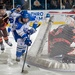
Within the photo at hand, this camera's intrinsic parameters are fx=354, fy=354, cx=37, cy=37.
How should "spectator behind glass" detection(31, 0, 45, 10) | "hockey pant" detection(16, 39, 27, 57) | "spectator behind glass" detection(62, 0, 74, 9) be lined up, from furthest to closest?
"spectator behind glass" detection(62, 0, 74, 9)
"spectator behind glass" detection(31, 0, 45, 10)
"hockey pant" detection(16, 39, 27, 57)

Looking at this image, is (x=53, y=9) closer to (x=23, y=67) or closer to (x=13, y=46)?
(x=13, y=46)

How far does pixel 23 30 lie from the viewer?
566cm

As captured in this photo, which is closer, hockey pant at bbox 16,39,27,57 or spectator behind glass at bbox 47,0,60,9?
hockey pant at bbox 16,39,27,57

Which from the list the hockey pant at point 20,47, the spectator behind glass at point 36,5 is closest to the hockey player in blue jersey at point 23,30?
the hockey pant at point 20,47

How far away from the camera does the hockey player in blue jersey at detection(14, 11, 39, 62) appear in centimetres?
557

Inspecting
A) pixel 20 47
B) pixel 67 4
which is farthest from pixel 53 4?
pixel 20 47

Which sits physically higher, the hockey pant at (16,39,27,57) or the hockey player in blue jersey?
the hockey player in blue jersey

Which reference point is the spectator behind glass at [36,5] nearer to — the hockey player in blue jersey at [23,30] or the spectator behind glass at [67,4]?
the spectator behind glass at [67,4]

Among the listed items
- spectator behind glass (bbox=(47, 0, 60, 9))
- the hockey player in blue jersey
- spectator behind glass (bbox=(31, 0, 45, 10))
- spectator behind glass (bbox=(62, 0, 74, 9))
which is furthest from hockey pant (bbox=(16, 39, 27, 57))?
spectator behind glass (bbox=(62, 0, 74, 9))

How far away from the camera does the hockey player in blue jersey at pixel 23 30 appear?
5570 millimetres

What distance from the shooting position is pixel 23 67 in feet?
17.3

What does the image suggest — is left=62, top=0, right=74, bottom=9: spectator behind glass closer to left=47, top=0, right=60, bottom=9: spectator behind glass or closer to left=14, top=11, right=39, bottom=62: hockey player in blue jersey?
left=47, top=0, right=60, bottom=9: spectator behind glass

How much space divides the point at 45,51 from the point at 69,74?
1.12 m

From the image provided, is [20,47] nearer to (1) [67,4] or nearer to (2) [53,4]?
(2) [53,4]
